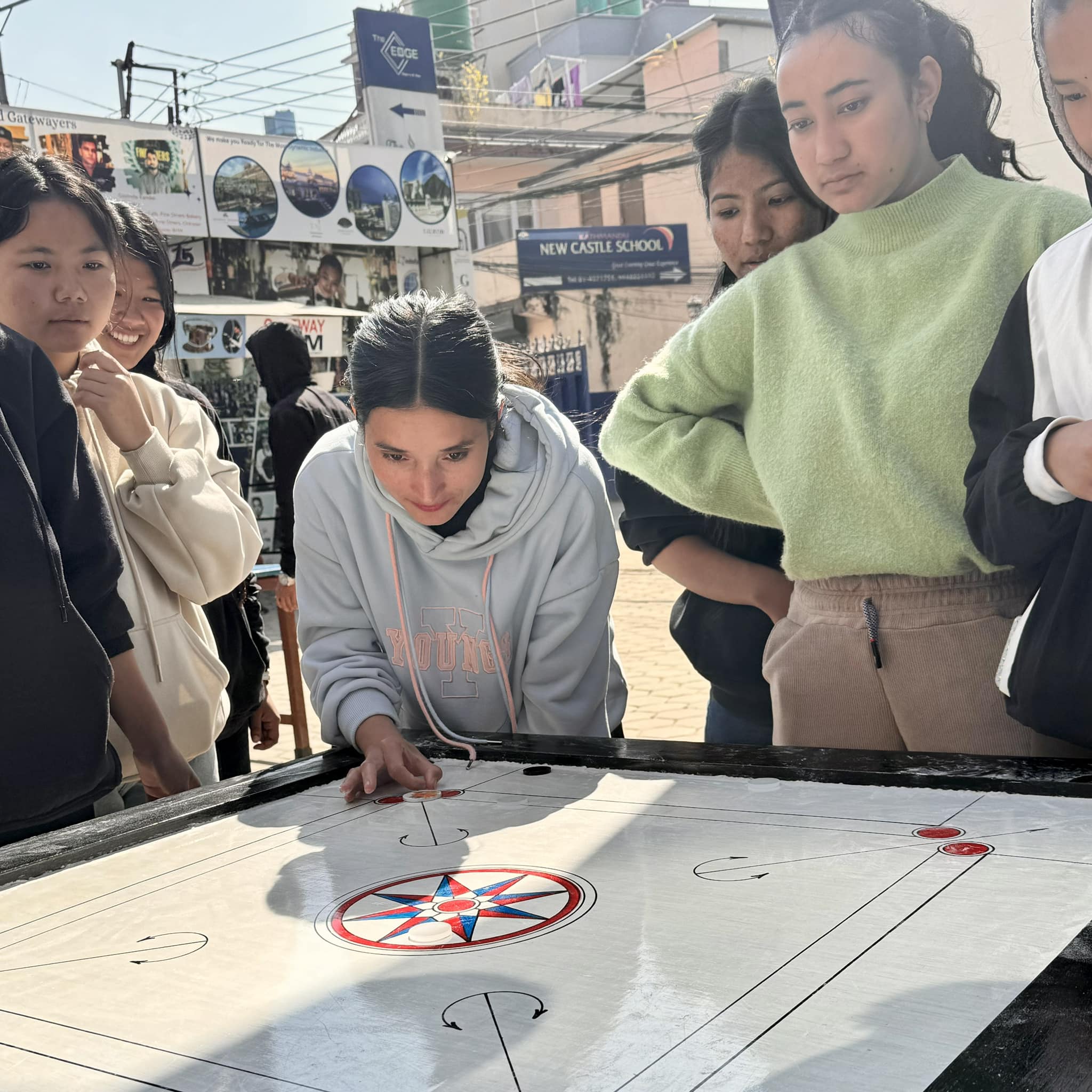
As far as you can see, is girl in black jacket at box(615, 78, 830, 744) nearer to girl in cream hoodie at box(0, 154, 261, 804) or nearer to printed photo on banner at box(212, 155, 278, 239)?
girl in cream hoodie at box(0, 154, 261, 804)

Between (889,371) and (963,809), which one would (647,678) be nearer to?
(889,371)

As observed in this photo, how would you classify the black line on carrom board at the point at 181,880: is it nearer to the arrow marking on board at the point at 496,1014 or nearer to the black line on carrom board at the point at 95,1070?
the black line on carrom board at the point at 95,1070

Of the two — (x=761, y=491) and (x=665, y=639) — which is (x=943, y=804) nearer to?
(x=761, y=491)

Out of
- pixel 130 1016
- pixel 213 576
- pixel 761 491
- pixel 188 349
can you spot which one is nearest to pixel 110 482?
pixel 213 576

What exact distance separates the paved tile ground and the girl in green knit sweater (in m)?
1.86

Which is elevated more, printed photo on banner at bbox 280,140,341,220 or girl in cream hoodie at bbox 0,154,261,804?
printed photo on banner at bbox 280,140,341,220

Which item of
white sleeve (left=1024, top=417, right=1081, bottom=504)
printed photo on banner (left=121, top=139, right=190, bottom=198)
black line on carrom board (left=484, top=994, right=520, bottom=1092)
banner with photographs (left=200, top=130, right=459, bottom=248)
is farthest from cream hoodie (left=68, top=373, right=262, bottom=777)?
banner with photographs (left=200, top=130, right=459, bottom=248)

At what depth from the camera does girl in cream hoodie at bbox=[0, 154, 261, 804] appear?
1709mm

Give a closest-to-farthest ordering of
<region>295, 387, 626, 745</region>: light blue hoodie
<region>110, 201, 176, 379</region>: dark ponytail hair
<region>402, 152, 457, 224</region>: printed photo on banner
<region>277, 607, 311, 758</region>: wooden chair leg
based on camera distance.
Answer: <region>295, 387, 626, 745</region>: light blue hoodie
<region>110, 201, 176, 379</region>: dark ponytail hair
<region>277, 607, 311, 758</region>: wooden chair leg
<region>402, 152, 457, 224</region>: printed photo on banner

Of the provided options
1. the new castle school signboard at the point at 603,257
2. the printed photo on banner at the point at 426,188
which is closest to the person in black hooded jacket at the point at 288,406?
the printed photo on banner at the point at 426,188

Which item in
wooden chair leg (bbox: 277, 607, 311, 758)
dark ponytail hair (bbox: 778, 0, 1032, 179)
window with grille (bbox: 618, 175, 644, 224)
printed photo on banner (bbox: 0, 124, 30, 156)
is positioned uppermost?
window with grille (bbox: 618, 175, 644, 224)

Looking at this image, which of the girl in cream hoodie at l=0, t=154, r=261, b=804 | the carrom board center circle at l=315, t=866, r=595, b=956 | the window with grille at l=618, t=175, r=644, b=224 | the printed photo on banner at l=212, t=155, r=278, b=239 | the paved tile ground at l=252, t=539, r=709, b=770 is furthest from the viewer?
the window with grille at l=618, t=175, r=644, b=224

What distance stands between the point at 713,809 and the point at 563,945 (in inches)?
13.5

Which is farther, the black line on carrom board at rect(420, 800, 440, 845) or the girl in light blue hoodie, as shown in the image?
the girl in light blue hoodie
